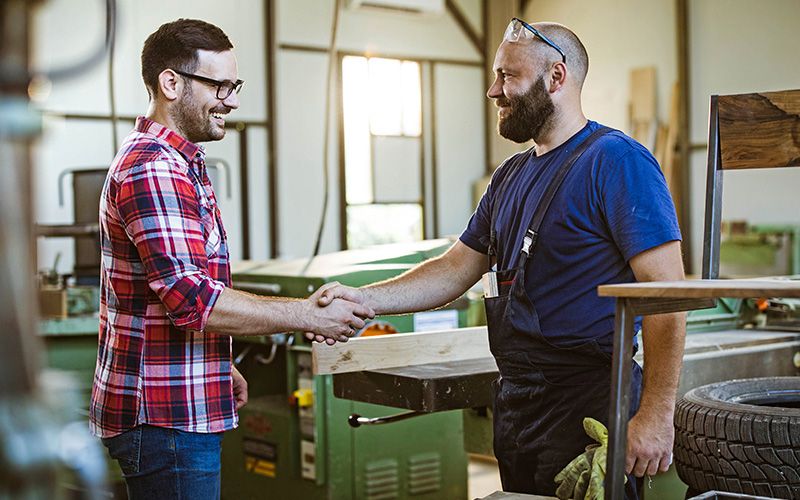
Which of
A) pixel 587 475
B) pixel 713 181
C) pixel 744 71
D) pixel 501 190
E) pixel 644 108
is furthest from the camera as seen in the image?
pixel 644 108

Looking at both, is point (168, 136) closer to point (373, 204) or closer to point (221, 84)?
point (221, 84)

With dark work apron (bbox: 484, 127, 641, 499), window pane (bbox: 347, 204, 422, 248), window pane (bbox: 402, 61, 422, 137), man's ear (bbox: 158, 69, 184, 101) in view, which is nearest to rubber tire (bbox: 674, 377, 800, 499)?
dark work apron (bbox: 484, 127, 641, 499)

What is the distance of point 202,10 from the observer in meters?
8.97

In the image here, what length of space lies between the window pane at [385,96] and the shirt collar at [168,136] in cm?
807

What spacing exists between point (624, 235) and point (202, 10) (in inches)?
Result: 304

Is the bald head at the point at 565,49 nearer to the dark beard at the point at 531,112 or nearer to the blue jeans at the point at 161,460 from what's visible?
the dark beard at the point at 531,112

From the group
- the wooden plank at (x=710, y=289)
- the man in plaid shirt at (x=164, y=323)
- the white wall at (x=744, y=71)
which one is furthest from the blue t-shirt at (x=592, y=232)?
the white wall at (x=744, y=71)

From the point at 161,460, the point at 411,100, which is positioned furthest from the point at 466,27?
the point at 161,460

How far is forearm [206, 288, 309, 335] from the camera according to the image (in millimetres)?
1965

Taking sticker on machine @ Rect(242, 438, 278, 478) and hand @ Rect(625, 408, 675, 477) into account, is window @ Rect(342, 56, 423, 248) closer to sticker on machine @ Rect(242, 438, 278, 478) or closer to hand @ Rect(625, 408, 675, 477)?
sticker on machine @ Rect(242, 438, 278, 478)

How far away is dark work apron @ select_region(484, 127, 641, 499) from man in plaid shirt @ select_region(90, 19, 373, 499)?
1.71 ft

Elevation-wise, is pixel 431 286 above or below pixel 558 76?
below

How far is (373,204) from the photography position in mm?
10141

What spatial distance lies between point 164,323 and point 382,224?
27.2 feet
